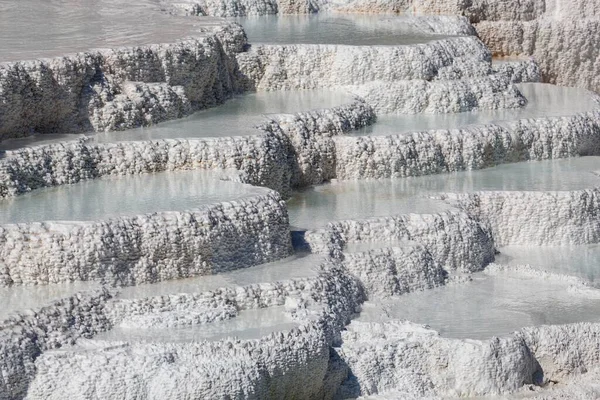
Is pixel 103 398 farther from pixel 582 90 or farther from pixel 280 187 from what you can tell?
pixel 582 90

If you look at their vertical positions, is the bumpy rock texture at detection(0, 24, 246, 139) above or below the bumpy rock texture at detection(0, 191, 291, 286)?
above

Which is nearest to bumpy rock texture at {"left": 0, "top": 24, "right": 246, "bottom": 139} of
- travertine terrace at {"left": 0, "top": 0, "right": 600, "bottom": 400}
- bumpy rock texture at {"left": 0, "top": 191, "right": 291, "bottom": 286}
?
travertine terrace at {"left": 0, "top": 0, "right": 600, "bottom": 400}

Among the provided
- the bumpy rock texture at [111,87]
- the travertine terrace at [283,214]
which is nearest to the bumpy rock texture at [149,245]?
the travertine terrace at [283,214]

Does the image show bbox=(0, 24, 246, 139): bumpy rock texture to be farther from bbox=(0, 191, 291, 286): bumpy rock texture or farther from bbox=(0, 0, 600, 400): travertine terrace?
bbox=(0, 191, 291, 286): bumpy rock texture

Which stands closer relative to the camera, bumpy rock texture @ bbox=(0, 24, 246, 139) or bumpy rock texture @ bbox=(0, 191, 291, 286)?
bumpy rock texture @ bbox=(0, 191, 291, 286)

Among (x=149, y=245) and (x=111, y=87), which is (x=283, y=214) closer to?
(x=149, y=245)

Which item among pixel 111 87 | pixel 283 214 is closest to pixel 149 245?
pixel 283 214

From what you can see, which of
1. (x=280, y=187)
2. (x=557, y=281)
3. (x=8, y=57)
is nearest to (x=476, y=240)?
(x=557, y=281)

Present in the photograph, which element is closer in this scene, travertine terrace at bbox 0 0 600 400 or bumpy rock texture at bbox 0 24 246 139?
travertine terrace at bbox 0 0 600 400
